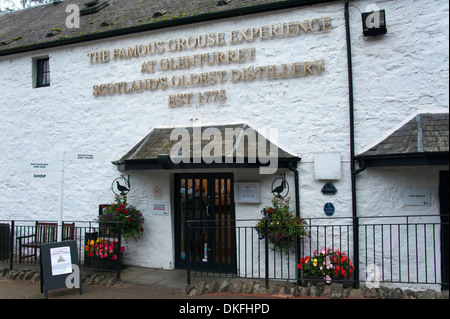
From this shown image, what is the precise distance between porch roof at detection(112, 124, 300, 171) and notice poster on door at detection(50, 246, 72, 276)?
1.99m

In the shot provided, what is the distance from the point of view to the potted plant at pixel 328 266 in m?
5.93

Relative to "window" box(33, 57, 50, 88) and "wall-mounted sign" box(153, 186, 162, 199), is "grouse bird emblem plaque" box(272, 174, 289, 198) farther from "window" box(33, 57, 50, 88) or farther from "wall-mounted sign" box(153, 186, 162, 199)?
"window" box(33, 57, 50, 88)

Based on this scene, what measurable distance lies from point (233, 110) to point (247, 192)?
1706 mm

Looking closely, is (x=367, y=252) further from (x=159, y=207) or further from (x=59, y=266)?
(x=59, y=266)

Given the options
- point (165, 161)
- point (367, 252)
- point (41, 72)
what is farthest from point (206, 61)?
point (367, 252)

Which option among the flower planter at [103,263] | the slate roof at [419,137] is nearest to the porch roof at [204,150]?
the slate roof at [419,137]

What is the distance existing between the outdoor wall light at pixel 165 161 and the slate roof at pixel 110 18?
330cm

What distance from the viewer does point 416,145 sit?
562 cm

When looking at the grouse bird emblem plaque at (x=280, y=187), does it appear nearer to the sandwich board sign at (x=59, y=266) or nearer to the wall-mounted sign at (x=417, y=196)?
the wall-mounted sign at (x=417, y=196)

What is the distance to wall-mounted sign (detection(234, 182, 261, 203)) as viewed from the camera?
277 inches

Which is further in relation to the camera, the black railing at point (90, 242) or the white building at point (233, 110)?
the black railing at point (90, 242)

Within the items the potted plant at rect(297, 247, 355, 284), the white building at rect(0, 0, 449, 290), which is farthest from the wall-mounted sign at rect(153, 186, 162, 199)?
the potted plant at rect(297, 247, 355, 284)

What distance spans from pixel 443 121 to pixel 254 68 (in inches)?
138

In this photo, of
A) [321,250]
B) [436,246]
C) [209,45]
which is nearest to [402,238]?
[436,246]
